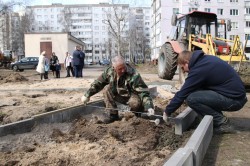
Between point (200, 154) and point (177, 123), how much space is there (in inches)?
55.9

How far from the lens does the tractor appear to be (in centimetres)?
1135

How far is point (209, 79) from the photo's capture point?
4746 millimetres

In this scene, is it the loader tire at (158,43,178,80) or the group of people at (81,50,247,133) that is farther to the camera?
the loader tire at (158,43,178,80)

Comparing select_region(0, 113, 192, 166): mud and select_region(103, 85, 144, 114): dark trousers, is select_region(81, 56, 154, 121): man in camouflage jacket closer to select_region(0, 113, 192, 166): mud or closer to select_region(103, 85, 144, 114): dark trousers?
select_region(103, 85, 144, 114): dark trousers

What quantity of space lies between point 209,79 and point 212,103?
1.21 ft

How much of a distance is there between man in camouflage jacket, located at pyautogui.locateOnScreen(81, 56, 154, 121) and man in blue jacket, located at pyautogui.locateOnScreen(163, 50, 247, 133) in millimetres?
754

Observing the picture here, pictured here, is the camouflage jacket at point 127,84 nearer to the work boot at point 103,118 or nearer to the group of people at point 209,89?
the group of people at point 209,89

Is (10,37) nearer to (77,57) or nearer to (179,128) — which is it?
(77,57)

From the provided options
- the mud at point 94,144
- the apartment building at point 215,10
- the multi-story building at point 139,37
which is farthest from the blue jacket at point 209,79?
the multi-story building at point 139,37

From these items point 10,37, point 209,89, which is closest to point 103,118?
point 209,89

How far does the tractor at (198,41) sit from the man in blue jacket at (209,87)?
20.4 ft

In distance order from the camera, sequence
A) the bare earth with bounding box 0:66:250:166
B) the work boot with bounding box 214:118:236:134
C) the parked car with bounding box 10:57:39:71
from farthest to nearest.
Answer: the parked car with bounding box 10:57:39:71 → the work boot with bounding box 214:118:236:134 → the bare earth with bounding box 0:66:250:166

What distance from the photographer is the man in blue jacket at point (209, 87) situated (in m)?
4.68

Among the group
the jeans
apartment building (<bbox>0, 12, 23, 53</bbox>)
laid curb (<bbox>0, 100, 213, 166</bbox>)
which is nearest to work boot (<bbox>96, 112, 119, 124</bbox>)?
laid curb (<bbox>0, 100, 213, 166</bbox>)
